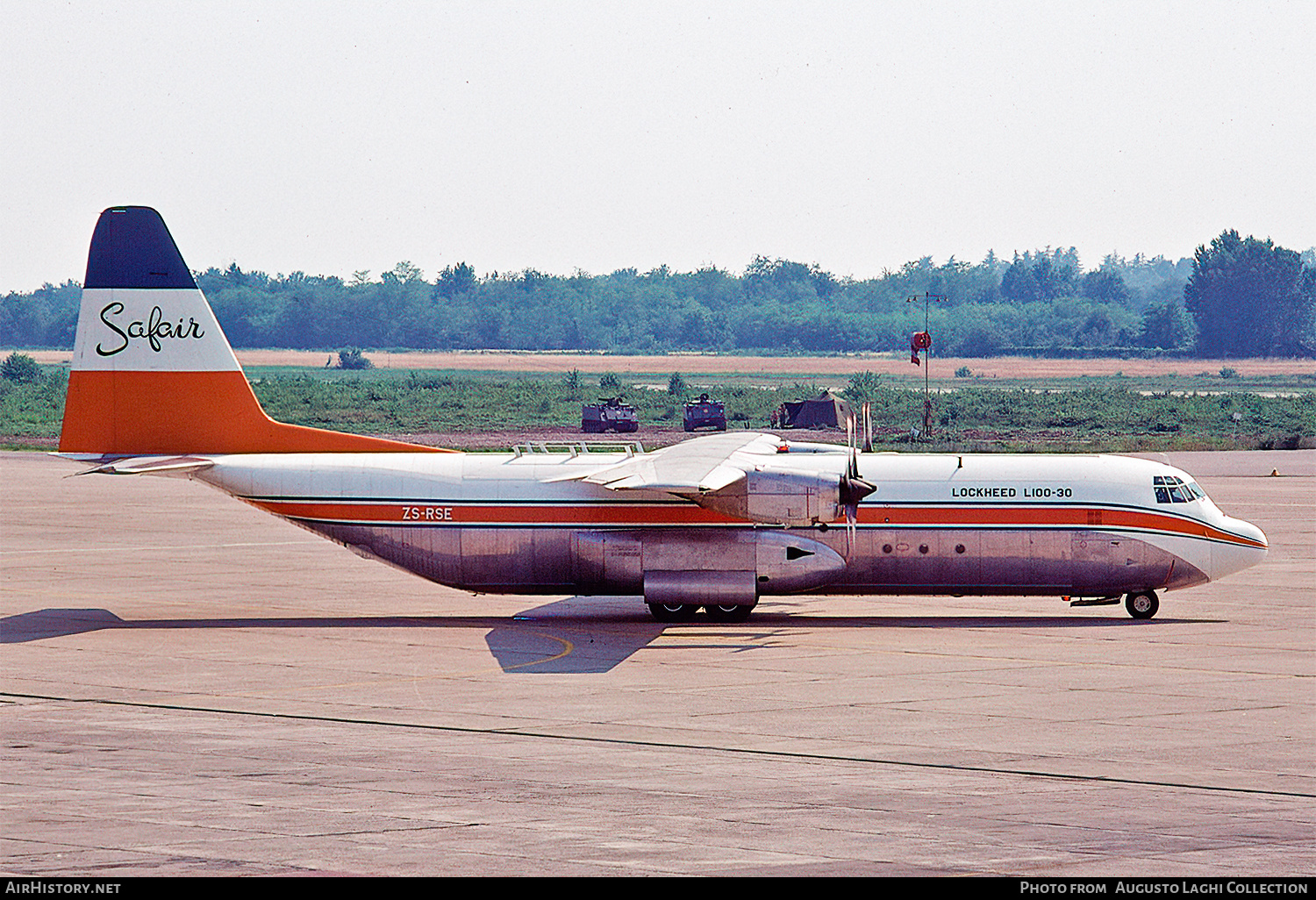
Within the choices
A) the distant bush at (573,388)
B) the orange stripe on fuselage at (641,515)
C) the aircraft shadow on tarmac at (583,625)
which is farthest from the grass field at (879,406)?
the orange stripe on fuselage at (641,515)

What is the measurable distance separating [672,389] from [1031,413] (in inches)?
1337

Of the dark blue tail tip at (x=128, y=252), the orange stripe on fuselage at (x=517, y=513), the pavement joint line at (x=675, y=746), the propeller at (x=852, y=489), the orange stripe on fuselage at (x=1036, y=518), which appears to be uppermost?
the dark blue tail tip at (x=128, y=252)

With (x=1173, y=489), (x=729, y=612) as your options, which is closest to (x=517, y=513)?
(x=729, y=612)

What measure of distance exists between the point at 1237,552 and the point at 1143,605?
2378mm

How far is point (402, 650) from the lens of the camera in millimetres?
32125

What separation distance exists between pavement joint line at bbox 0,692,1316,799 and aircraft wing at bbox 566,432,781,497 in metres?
7.61

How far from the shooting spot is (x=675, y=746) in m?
23.0

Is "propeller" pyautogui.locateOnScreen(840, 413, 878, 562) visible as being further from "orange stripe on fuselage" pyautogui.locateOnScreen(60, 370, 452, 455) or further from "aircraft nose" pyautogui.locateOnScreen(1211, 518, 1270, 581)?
"orange stripe on fuselage" pyautogui.locateOnScreen(60, 370, 452, 455)

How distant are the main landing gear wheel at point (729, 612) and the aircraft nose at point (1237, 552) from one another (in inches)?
414

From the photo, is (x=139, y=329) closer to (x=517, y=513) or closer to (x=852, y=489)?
(x=517, y=513)

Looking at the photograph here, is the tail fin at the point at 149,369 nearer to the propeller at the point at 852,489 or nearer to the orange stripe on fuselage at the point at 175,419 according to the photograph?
the orange stripe on fuselage at the point at 175,419

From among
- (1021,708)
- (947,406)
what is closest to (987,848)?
(1021,708)

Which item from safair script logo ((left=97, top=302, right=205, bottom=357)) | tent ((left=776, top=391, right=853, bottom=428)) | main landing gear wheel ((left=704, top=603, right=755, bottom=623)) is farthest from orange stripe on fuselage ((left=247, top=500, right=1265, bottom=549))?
tent ((left=776, top=391, right=853, bottom=428))

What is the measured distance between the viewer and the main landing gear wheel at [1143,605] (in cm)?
3694
